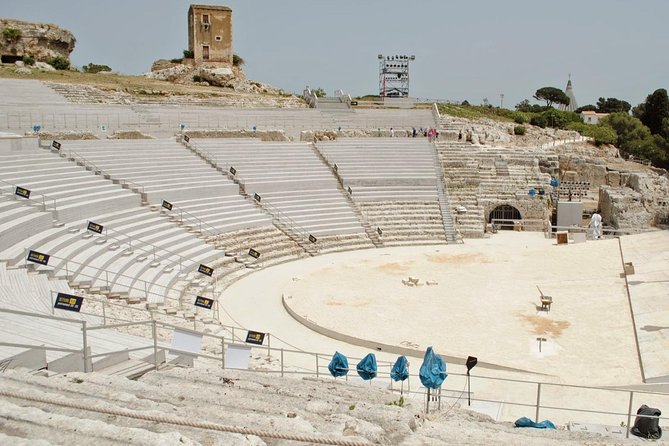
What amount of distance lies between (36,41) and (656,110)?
58.8 metres

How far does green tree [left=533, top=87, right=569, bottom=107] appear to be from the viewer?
93625 mm

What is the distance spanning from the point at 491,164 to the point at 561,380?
2267cm

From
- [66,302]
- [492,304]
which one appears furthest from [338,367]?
[492,304]

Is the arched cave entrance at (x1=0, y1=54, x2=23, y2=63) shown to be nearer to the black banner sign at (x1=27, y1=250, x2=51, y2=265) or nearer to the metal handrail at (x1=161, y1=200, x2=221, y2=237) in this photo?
the metal handrail at (x1=161, y1=200, x2=221, y2=237)

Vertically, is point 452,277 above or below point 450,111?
below

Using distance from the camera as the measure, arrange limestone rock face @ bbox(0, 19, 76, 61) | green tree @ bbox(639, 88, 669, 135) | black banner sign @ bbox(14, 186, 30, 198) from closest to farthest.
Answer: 1. black banner sign @ bbox(14, 186, 30, 198)
2. limestone rock face @ bbox(0, 19, 76, 61)
3. green tree @ bbox(639, 88, 669, 135)

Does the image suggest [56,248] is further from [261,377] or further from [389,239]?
[389,239]

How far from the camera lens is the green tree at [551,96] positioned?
9362cm

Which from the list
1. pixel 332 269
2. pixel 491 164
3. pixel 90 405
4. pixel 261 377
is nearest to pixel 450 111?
pixel 491 164

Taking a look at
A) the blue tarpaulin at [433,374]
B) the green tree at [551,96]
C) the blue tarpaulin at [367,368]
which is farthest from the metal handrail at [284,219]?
the green tree at [551,96]

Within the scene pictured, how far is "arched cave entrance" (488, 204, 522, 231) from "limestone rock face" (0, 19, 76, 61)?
37518mm

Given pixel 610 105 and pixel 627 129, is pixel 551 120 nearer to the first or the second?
pixel 627 129

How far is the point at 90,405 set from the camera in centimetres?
529

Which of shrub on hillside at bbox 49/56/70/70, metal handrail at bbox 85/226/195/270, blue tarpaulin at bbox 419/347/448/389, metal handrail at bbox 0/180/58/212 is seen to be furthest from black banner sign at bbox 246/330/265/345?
shrub on hillside at bbox 49/56/70/70
